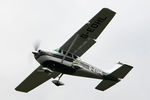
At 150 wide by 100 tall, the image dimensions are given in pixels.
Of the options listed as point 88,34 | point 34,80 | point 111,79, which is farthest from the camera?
point 34,80

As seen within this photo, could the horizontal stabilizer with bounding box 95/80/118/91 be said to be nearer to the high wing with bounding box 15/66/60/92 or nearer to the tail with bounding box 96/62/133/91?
the tail with bounding box 96/62/133/91

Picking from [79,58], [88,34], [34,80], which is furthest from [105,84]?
[34,80]

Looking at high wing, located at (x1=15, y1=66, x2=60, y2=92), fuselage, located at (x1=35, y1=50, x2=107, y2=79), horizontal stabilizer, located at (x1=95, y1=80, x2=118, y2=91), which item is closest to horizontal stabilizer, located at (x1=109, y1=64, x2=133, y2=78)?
horizontal stabilizer, located at (x1=95, y1=80, x2=118, y2=91)

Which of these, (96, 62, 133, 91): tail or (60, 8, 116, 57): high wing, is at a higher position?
(60, 8, 116, 57): high wing

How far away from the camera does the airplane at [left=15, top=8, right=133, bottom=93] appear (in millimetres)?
32750

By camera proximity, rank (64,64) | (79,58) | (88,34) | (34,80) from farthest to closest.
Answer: (34,80) → (79,58) → (88,34) → (64,64)

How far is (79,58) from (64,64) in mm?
1486

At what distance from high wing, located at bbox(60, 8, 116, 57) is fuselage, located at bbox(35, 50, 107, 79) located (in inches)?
Result: 26.4

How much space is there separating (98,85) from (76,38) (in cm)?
362

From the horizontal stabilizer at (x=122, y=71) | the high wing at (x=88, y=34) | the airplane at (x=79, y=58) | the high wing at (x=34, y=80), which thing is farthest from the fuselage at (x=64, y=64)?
the high wing at (x=34, y=80)

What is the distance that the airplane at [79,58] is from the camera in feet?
107

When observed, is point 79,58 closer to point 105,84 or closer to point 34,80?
point 105,84

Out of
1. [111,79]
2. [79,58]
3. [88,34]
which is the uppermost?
[88,34]

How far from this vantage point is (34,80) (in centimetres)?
3681
